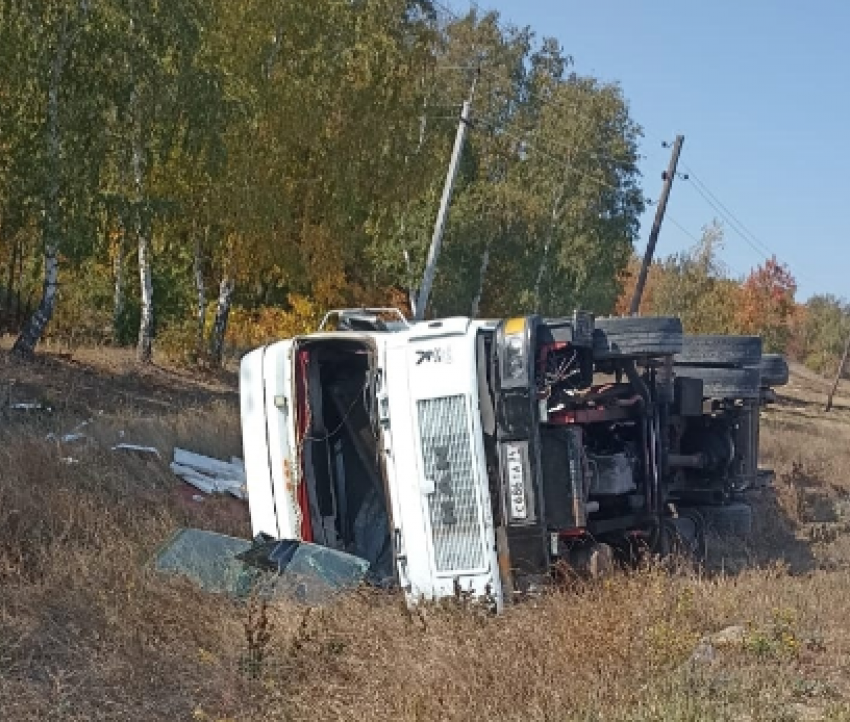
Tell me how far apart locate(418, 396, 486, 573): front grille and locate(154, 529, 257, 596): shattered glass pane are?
1287 millimetres

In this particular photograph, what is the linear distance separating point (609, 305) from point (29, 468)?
3289 cm

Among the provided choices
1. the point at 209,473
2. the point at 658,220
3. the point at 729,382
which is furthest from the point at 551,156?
the point at 729,382

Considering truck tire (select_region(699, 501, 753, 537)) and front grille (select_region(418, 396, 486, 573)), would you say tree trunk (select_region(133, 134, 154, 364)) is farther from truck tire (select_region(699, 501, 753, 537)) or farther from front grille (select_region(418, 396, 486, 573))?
front grille (select_region(418, 396, 486, 573))

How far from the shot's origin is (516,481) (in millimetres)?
6832

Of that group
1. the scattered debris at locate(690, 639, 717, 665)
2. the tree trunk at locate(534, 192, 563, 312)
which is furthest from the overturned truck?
the tree trunk at locate(534, 192, 563, 312)

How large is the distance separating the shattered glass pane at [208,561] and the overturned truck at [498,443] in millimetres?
487

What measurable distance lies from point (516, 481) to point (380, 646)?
1.39m

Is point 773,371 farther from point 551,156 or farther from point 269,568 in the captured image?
point 551,156

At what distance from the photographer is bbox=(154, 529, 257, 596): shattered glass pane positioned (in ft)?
23.7

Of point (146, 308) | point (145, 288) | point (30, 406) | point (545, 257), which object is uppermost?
point (545, 257)

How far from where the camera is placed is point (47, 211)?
49.8ft

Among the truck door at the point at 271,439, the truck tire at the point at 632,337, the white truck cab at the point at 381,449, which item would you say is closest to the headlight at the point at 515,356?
the white truck cab at the point at 381,449

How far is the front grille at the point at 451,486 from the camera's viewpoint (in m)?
6.90

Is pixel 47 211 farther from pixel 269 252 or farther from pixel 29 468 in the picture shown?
pixel 29 468
